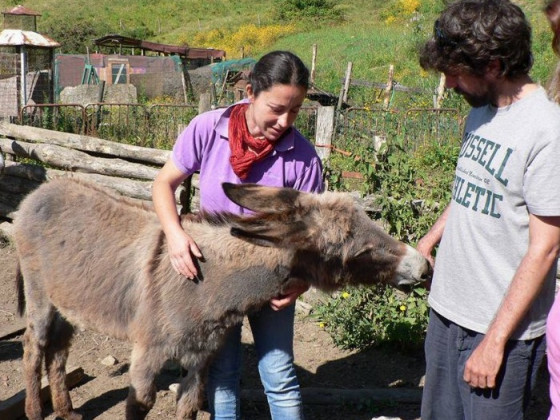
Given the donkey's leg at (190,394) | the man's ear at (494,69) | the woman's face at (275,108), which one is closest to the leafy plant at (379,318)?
the donkey's leg at (190,394)

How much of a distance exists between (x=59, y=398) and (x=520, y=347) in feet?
9.64

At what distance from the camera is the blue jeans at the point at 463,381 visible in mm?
2166

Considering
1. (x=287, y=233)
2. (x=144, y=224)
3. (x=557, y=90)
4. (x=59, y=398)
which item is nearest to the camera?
(x=557, y=90)

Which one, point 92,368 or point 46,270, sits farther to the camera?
point 92,368

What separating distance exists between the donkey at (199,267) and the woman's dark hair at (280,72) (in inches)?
18.0

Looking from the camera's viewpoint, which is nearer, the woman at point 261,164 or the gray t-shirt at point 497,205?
the gray t-shirt at point 497,205

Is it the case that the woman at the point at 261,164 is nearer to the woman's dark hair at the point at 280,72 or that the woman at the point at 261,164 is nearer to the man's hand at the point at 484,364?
the woman's dark hair at the point at 280,72

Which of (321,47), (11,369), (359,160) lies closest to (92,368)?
(11,369)

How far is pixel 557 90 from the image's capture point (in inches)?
81.6

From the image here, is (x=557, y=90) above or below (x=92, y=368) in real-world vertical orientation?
above

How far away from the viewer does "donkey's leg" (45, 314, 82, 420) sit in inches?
155

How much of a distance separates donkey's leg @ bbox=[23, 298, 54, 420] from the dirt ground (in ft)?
0.78

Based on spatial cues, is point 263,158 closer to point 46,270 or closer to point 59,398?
point 46,270

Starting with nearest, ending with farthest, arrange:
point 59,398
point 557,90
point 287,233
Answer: point 557,90
point 287,233
point 59,398
